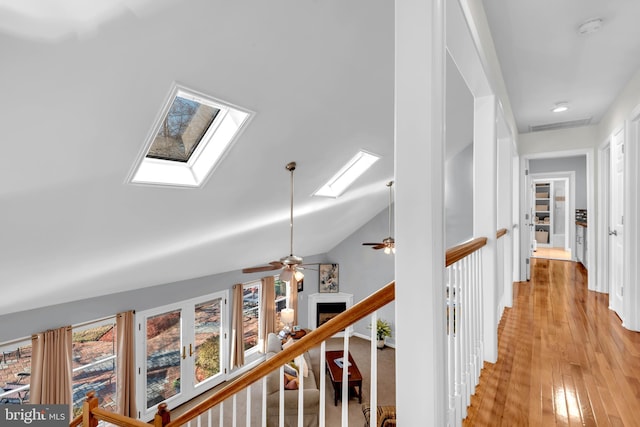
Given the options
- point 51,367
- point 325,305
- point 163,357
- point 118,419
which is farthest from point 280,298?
point 118,419

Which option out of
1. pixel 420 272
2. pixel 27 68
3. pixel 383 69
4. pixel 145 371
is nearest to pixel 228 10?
pixel 27 68

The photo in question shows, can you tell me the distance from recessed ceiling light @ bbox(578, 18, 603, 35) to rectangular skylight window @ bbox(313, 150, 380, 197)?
8.99ft

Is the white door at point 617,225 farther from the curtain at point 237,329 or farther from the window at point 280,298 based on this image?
the window at point 280,298

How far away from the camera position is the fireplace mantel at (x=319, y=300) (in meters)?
8.21

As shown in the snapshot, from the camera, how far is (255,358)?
6.69 m

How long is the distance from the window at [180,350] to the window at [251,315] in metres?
0.59

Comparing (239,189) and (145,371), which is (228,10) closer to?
(239,189)

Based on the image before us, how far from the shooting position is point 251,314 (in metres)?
6.80

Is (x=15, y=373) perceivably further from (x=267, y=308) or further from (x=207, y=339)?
(x=267, y=308)

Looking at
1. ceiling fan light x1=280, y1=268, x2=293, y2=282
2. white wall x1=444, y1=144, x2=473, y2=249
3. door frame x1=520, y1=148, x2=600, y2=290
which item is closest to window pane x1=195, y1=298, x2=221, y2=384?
ceiling fan light x1=280, y1=268, x2=293, y2=282

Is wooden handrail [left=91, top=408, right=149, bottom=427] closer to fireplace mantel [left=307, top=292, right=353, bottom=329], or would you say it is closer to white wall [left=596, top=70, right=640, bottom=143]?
white wall [left=596, top=70, right=640, bottom=143]

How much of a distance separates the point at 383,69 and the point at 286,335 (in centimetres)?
542

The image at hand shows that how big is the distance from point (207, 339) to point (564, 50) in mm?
6192

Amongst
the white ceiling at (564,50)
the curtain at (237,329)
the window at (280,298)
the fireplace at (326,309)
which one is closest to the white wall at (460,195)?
the white ceiling at (564,50)
